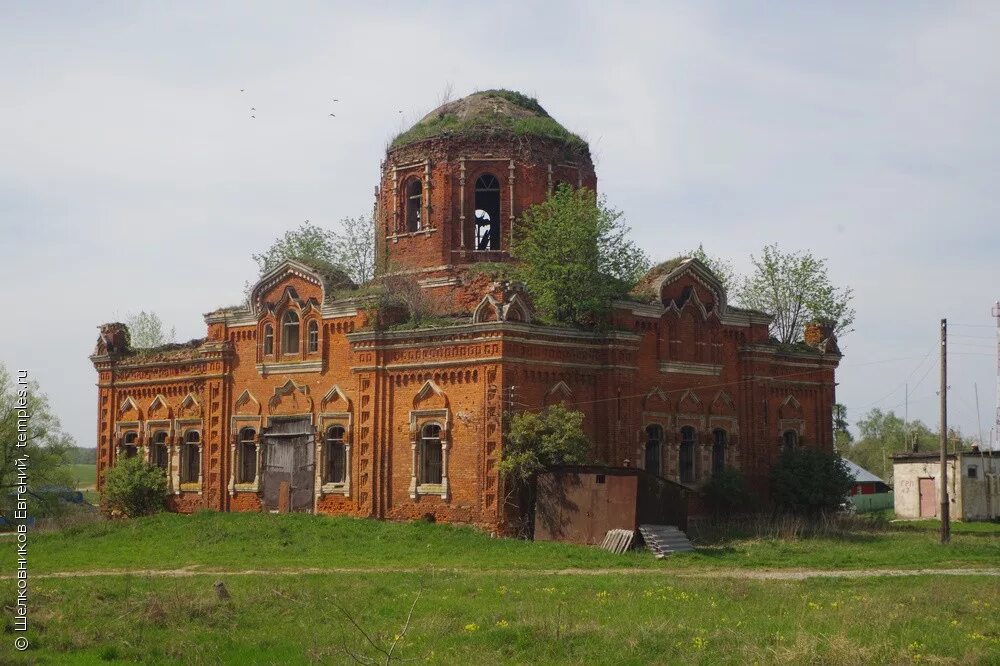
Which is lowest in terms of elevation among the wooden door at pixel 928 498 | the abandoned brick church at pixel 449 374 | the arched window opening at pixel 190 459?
the wooden door at pixel 928 498

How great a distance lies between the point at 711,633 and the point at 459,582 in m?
6.11

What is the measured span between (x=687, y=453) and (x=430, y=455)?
308 inches

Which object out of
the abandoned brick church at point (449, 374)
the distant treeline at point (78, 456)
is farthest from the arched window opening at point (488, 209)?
the distant treeline at point (78, 456)

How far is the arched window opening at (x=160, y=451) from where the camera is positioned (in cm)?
3714

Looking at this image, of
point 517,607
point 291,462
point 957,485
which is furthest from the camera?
point 957,485

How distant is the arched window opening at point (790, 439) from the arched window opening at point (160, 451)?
20.0 m

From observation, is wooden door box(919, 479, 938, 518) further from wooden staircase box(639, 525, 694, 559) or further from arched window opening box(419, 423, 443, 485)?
arched window opening box(419, 423, 443, 485)

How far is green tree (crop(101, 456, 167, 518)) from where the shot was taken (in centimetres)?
3612

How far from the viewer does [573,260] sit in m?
31.3

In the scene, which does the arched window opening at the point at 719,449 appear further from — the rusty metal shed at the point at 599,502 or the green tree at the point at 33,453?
the green tree at the point at 33,453

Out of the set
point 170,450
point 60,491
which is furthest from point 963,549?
point 60,491

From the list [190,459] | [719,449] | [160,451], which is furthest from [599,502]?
[160,451]

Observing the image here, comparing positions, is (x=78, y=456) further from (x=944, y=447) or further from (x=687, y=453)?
(x=944, y=447)

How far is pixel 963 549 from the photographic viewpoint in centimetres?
2712
